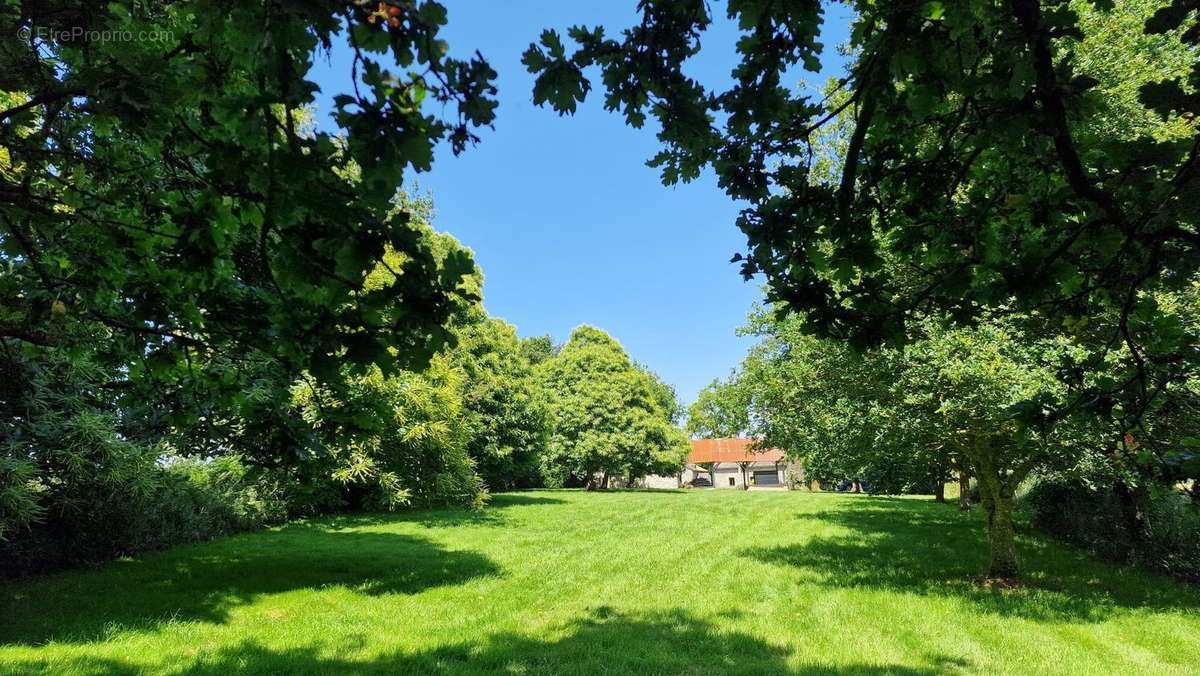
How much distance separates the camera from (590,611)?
8406mm

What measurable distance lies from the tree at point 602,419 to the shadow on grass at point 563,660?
3113 cm

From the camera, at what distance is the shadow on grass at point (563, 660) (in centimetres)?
592

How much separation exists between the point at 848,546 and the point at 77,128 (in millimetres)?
16310

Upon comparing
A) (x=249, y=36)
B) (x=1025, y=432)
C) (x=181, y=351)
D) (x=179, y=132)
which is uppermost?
(x=179, y=132)

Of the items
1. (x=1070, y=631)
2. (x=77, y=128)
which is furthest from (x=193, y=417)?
(x=1070, y=631)

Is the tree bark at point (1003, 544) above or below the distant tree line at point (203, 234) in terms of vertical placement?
below

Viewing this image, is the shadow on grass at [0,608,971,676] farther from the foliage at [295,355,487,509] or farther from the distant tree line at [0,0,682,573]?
the foliage at [295,355,487,509]

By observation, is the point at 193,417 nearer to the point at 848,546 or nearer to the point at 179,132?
the point at 179,132

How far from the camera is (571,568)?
1153 centimetres

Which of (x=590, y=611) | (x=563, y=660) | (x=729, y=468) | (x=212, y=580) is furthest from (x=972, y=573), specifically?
(x=729, y=468)

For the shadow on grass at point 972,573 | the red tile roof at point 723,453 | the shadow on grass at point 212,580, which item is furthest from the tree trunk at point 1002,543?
the red tile roof at point 723,453

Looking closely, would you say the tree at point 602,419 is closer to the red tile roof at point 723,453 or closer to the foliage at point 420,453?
the foliage at point 420,453

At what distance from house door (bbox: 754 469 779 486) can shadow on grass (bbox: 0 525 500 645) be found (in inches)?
2608

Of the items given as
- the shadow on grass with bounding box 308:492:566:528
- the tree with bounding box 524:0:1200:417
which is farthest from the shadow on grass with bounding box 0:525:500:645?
the tree with bounding box 524:0:1200:417
